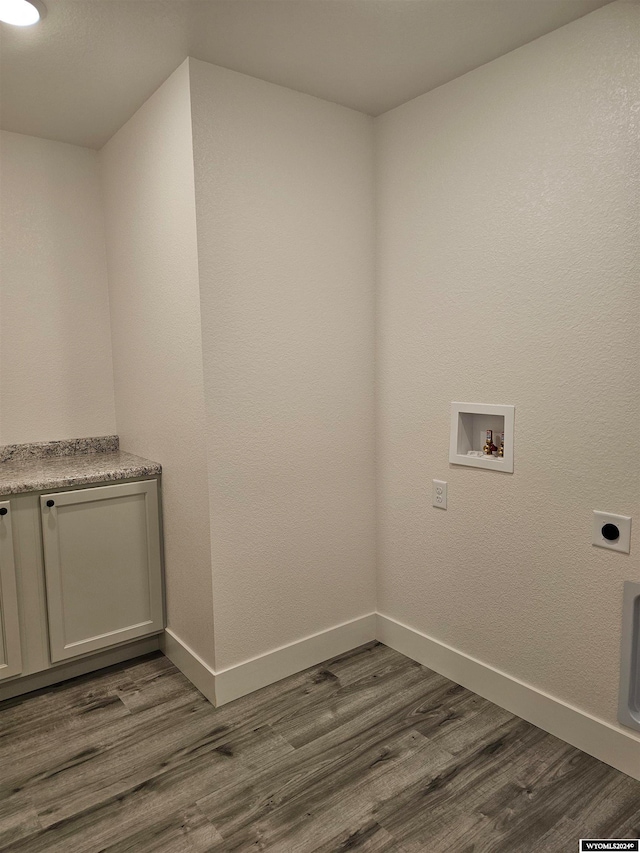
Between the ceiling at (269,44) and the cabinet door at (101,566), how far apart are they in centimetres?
155

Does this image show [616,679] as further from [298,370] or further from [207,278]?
[207,278]

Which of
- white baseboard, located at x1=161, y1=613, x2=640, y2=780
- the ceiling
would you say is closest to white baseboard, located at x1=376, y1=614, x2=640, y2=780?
white baseboard, located at x1=161, y1=613, x2=640, y2=780

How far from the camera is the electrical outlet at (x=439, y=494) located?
2364 millimetres

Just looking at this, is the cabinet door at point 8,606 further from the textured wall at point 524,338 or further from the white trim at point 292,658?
the textured wall at point 524,338

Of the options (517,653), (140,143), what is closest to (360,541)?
(517,653)

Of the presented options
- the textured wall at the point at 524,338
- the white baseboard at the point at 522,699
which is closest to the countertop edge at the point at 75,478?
the textured wall at the point at 524,338

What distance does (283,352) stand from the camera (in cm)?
232

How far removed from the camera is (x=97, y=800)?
1.77 metres

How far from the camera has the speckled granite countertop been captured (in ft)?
7.38

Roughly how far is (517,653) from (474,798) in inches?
21.6

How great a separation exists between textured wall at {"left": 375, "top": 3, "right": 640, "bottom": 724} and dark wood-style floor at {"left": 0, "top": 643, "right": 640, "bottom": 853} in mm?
282

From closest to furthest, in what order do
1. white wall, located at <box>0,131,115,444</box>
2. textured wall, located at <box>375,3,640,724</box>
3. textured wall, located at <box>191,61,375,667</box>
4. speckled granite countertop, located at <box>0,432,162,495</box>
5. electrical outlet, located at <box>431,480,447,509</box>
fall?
textured wall, located at <box>375,3,640,724</box>
textured wall, located at <box>191,61,375,667</box>
speckled granite countertop, located at <box>0,432,162,495</box>
electrical outlet, located at <box>431,480,447,509</box>
white wall, located at <box>0,131,115,444</box>

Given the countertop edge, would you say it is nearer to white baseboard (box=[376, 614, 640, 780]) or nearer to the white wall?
the white wall

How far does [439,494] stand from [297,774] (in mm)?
1136
